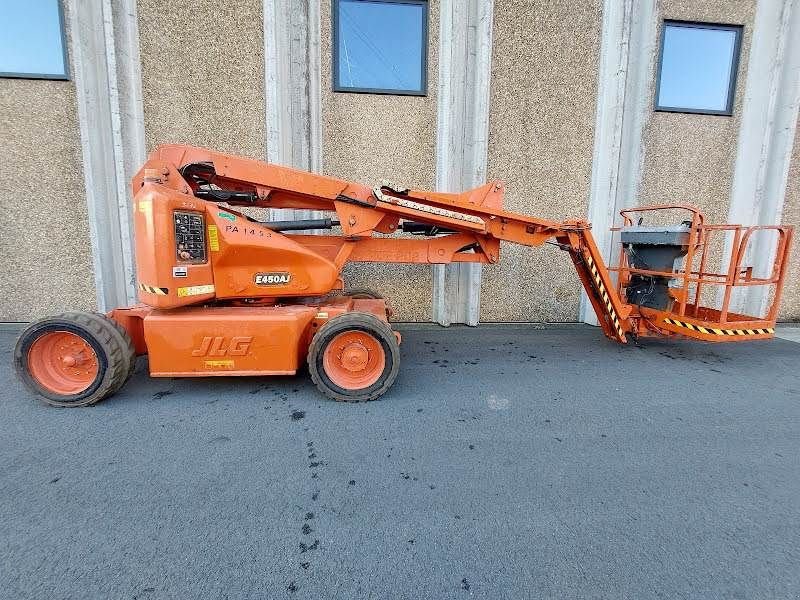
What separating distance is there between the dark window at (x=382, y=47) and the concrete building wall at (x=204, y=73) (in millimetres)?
1307

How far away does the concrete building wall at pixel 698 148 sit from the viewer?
6.51 meters

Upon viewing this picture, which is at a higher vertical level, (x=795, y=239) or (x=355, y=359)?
(x=795, y=239)

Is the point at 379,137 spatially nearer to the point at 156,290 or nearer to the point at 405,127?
the point at 405,127

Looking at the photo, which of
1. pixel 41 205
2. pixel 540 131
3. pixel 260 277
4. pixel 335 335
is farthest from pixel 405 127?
pixel 41 205

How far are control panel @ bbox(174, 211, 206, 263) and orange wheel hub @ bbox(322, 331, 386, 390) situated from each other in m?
1.49

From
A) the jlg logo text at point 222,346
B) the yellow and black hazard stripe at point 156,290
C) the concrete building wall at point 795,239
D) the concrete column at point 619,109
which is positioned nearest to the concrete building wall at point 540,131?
the concrete column at point 619,109

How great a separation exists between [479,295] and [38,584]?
591 centimetres

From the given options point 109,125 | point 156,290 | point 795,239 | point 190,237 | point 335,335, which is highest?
point 109,125

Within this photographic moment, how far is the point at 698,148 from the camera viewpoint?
6.72 meters

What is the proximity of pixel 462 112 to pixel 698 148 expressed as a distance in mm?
4341

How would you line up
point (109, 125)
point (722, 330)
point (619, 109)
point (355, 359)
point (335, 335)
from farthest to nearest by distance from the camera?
point (619, 109) < point (109, 125) < point (722, 330) < point (355, 359) < point (335, 335)

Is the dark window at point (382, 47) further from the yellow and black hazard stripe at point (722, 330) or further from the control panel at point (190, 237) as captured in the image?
the yellow and black hazard stripe at point (722, 330)

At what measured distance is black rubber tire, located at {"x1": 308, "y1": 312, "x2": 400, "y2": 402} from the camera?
136 inches

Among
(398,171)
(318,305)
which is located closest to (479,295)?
(398,171)
